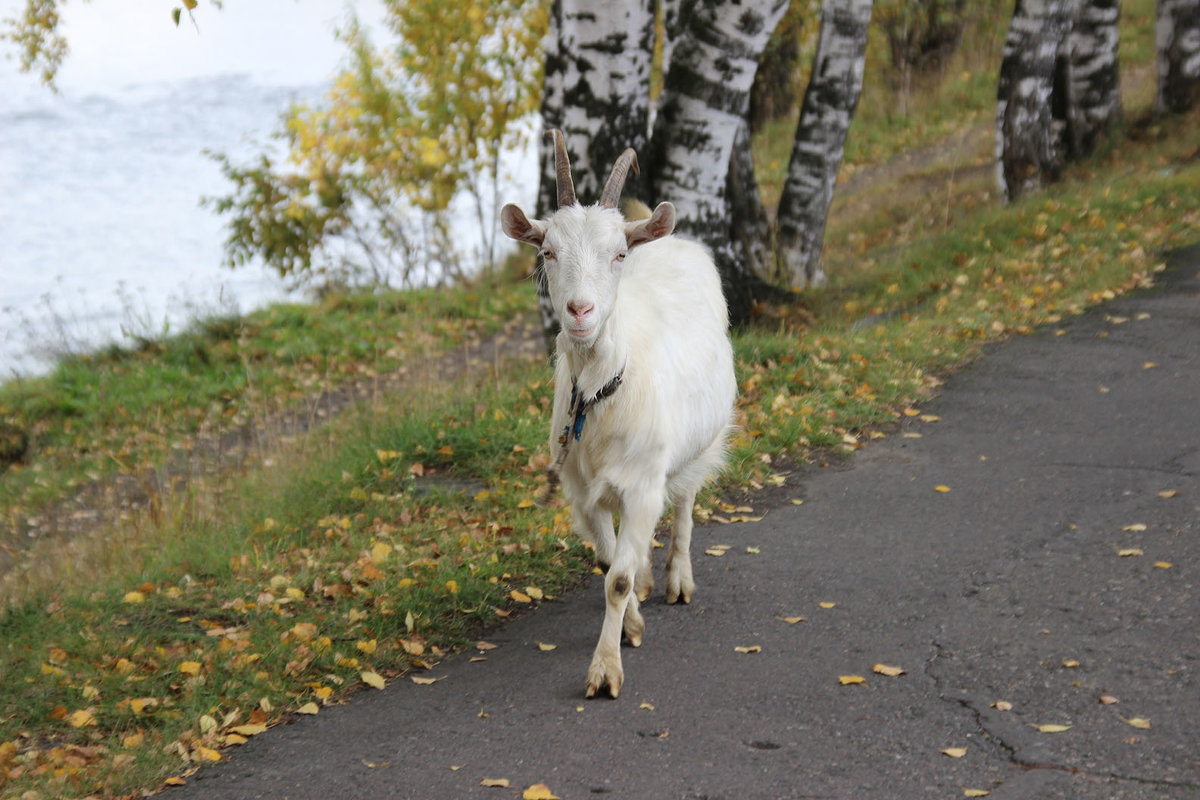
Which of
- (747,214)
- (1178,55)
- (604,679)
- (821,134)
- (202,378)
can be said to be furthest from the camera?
(1178,55)

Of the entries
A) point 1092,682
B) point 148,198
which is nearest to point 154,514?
point 1092,682

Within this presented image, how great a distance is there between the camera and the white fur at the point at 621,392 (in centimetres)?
443

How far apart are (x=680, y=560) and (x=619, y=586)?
973 millimetres

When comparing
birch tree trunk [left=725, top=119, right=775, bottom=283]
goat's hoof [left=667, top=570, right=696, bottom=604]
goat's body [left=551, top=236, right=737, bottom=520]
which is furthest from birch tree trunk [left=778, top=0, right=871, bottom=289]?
goat's hoof [left=667, top=570, right=696, bottom=604]

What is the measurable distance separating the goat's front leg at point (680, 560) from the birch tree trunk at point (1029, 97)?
1097 centimetres

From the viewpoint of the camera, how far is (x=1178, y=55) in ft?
52.9

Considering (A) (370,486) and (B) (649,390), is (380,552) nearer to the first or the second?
(A) (370,486)

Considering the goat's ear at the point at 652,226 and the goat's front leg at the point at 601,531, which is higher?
the goat's ear at the point at 652,226

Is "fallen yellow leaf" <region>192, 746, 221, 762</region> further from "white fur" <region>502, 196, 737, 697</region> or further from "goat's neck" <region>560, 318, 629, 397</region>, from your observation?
"goat's neck" <region>560, 318, 629, 397</region>

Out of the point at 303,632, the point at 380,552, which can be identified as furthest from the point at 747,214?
the point at 303,632

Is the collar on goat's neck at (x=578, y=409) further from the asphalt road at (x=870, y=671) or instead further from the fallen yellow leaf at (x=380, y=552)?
the fallen yellow leaf at (x=380, y=552)

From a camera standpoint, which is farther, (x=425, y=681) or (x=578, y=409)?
(x=425, y=681)

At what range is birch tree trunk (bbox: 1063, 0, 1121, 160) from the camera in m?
15.3

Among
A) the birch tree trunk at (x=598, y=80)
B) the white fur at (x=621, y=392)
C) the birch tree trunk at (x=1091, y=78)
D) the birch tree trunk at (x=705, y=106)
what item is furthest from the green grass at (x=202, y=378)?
the birch tree trunk at (x=1091, y=78)
